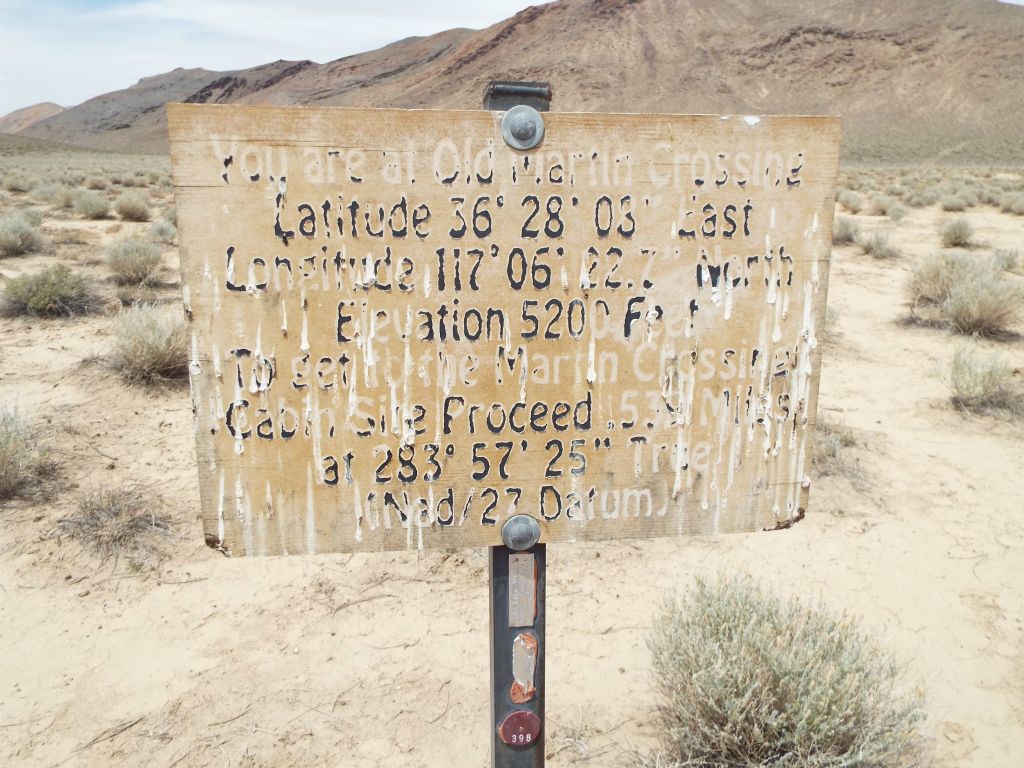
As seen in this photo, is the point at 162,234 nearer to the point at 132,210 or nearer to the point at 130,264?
the point at 132,210

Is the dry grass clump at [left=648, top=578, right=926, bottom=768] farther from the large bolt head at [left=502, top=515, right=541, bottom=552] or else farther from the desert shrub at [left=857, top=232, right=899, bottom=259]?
the desert shrub at [left=857, top=232, right=899, bottom=259]

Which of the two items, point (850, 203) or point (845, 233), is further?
point (850, 203)

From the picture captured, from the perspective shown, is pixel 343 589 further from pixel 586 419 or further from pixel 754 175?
pixel 754 175

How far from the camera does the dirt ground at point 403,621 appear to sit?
119 inches

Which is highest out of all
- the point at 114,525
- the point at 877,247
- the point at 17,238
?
the point at 17,238

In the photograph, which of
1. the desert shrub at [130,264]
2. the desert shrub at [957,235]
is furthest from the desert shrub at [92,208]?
the desert shrub at [957,235]

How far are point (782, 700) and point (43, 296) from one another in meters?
8.23

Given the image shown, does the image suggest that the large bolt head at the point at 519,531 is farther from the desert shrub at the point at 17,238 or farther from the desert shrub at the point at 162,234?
the desert shrub at the point at 162,234

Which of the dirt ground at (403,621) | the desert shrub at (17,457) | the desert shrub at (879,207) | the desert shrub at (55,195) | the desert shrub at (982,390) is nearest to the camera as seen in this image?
the dirt ground at (403,621)

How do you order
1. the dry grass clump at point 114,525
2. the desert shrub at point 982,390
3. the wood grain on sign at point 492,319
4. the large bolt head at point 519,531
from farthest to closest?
the desert shrub at point 982,390 → the dry grass clump at point 114,525 → the large bolt head at point 519,531 → the wood grain on sign at point 492,319

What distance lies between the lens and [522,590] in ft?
6.22

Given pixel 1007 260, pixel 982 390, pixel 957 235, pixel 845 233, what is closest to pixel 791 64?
pixel 845 233

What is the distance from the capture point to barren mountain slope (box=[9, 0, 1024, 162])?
6525 centimetres

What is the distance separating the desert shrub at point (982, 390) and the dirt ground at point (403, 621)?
0.59 meters
